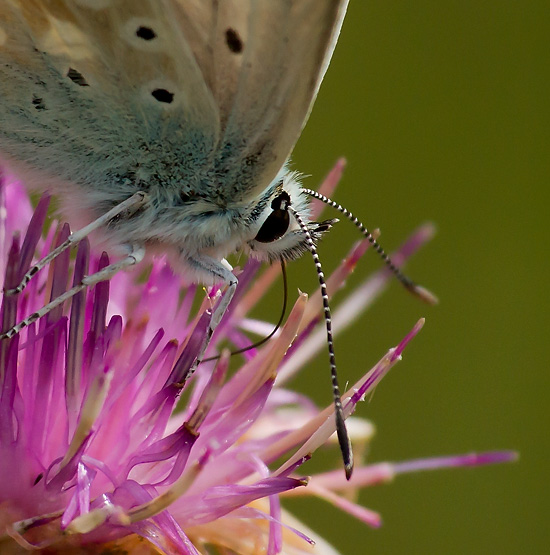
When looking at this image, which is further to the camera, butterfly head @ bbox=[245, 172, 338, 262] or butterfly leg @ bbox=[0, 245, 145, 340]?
butterfly head @ bbox=[245, 172, 338, 262]

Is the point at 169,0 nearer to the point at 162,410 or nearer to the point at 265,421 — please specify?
the point at 162,410

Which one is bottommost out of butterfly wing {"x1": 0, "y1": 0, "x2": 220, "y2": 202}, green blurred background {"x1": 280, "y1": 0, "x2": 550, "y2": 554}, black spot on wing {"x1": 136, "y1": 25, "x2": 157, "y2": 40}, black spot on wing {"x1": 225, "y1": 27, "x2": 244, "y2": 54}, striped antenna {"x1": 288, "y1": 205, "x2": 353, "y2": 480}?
green blurred background {"x1": 280, "y1": 0, "x2": 550, "y2": 554}

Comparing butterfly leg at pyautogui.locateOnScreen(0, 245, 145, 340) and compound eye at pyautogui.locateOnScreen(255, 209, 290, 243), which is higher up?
compound eye at pyautogui.locateOnScreen(255, 209, 290, 243)

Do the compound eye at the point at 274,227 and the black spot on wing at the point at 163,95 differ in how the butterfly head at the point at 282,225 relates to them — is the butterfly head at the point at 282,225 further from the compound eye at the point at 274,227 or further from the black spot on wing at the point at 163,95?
the black spot on wing at the point at 163,95

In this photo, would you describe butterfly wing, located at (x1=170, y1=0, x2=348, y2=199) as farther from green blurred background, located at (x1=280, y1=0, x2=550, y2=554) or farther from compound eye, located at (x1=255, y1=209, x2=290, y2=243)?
green blurred background, located at (x1=280, y1=0, x2=550, y2=554)

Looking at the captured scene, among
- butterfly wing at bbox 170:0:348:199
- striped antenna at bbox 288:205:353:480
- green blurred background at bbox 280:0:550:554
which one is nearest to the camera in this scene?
butterfly wing at bbox 170:0:348:199

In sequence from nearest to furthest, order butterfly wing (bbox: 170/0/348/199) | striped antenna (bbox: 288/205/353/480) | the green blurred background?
1. butterfly wing (bbox: 170/0/348/199)
2. striped antenna (bbox: 288/205/353/480)
3. the green blurred background

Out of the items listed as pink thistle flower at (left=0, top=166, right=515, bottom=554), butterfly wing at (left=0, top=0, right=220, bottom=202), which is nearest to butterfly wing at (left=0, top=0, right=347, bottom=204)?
butterfly wing at (left=0, top=0, right=220, bottom=202)

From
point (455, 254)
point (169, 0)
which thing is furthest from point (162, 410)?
point (455, 254)
